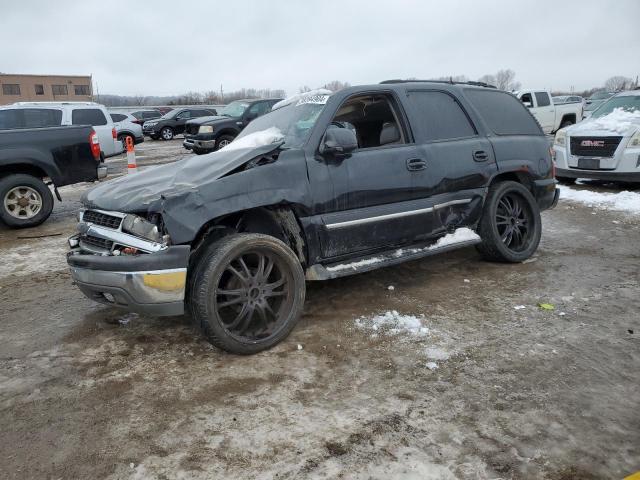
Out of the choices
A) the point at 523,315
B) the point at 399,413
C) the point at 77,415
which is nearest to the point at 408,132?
the point at 523,315

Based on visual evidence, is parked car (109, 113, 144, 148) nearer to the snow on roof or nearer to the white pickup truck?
the white pickup truck

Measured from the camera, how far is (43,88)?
64.6 metres

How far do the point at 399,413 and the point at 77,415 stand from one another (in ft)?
5.76

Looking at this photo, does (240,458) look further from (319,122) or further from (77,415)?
(319,122)

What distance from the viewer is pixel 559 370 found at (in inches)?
122

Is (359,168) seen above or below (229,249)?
above

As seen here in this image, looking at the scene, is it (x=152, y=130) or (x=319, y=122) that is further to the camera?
(x=152, y=130)

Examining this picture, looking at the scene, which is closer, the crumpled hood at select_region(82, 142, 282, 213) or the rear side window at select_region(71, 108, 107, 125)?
the crumpled hood at select_region(82, 142, 282, 213)

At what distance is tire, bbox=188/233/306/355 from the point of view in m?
3.22

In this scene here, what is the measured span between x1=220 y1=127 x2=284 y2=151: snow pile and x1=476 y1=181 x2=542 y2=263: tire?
2.15 metres

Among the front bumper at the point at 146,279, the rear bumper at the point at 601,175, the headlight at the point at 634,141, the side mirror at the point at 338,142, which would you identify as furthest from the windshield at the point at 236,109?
the front bumper at the point at 146,279

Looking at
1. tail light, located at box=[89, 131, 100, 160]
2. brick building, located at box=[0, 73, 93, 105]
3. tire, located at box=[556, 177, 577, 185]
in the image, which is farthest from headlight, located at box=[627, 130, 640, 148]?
brick building, located at box=[0, 73, 93, 105]

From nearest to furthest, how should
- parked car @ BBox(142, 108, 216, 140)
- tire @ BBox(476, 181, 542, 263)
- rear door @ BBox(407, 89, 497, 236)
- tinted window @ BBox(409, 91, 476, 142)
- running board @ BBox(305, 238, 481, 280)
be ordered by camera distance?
running board @ BBox(305, 238, 481, 280) < rear door @ BBox(407, 89, 497, 236) < tinted window @ BBox(409, 91, 476, 142) < tire @ BBox(476, 181, 542, 263) < parked car @ BBox(142, 108, 216, 140)

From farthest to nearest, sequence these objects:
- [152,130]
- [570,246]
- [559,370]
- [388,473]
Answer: [152,130] < [570,246] < [559,370] < [388,473]
